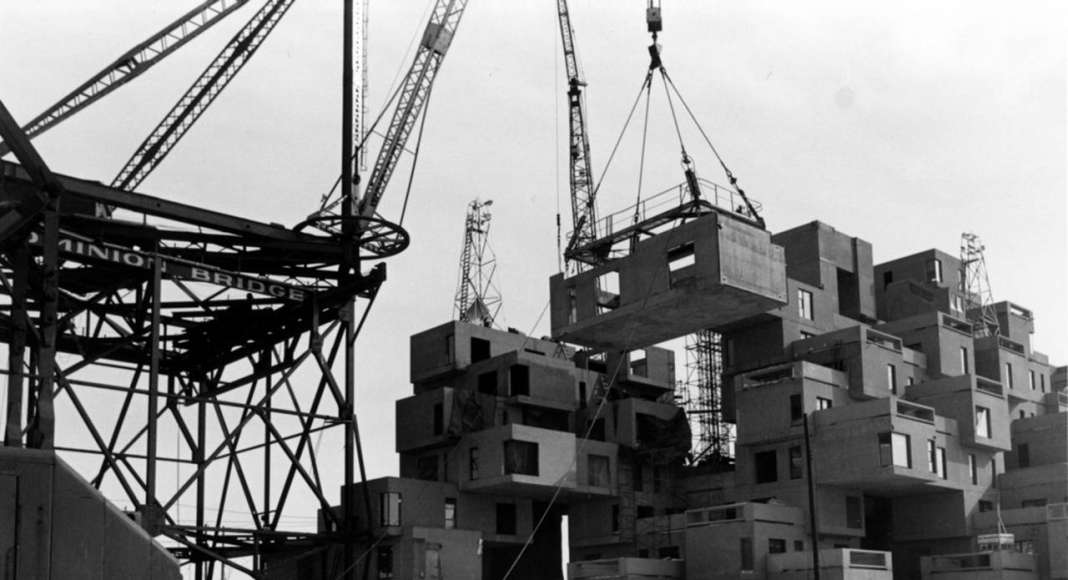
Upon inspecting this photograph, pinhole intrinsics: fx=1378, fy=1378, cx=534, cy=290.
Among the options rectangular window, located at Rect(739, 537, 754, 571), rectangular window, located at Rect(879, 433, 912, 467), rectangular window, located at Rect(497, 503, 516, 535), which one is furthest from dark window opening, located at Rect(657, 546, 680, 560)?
rectangular window, located at Rect(879, 433, 912, 467)

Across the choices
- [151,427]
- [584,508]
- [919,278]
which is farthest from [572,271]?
[151,427]

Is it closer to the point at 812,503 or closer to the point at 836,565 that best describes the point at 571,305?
the point at 812,503

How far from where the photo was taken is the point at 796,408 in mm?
88062

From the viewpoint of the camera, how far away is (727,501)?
9250 cm

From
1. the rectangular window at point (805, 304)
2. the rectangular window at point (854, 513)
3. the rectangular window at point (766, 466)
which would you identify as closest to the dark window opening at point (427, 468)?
the rectangular window at point (766, 466)

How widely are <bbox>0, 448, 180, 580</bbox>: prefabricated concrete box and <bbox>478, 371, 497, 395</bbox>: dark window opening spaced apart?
82.5 metres

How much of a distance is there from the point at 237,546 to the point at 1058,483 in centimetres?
A: 5174

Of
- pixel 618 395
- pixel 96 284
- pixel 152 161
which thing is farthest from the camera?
pixel 618 395

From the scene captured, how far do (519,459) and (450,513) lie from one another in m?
6.11

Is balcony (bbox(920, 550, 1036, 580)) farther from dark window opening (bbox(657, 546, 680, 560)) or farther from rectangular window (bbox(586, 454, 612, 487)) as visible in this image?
rectangular window (bbox(586, 454, 612, 487))

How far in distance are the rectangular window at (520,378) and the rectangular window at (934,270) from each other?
3219cm

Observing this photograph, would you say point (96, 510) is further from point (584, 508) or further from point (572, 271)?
point (572, 271)

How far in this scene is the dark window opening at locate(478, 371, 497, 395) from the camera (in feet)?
331

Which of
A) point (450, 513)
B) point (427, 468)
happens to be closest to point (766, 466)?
point (450, 513)
